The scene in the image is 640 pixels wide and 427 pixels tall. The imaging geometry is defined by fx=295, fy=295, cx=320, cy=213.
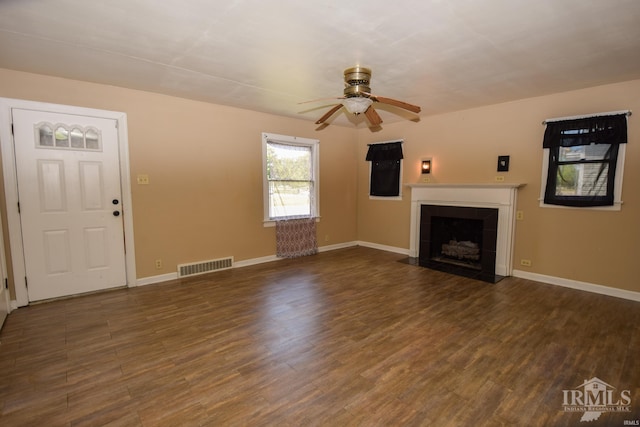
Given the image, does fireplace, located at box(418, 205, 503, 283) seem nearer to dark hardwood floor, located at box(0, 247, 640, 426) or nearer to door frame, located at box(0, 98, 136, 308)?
dark hardwood floor, located at box(0, 247, 640, 426)

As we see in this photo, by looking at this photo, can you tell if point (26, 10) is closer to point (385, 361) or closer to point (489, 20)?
point (489, 20)

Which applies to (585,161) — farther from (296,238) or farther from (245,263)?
(245,263)

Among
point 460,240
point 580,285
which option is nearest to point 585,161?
point 580,285

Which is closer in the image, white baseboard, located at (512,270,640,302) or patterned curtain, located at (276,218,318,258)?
white baseboard, located at (512,270,640,302)

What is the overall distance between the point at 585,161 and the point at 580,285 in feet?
5.23

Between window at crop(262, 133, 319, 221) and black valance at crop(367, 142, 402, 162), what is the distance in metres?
1.17

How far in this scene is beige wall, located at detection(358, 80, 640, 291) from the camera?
347cm

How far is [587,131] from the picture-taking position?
11.8 ft

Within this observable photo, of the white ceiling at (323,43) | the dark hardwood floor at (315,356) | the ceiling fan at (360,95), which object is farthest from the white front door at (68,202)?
the ceiling fan at (360,95)

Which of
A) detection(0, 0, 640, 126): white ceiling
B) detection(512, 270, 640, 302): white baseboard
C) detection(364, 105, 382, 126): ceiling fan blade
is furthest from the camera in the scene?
detection(512, 270, 640, 302): white baseboard

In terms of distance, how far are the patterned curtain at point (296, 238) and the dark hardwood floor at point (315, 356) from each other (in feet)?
4.96

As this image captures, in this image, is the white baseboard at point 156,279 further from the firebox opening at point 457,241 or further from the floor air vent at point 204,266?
the firebox opening at point 457,241

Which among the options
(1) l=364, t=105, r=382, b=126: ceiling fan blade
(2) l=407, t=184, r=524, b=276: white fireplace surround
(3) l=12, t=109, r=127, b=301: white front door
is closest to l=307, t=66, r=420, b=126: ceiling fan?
(1) l=364, t=105, r=382, b=126: ceiling fan blade

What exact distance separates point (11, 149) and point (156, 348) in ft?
8.89
